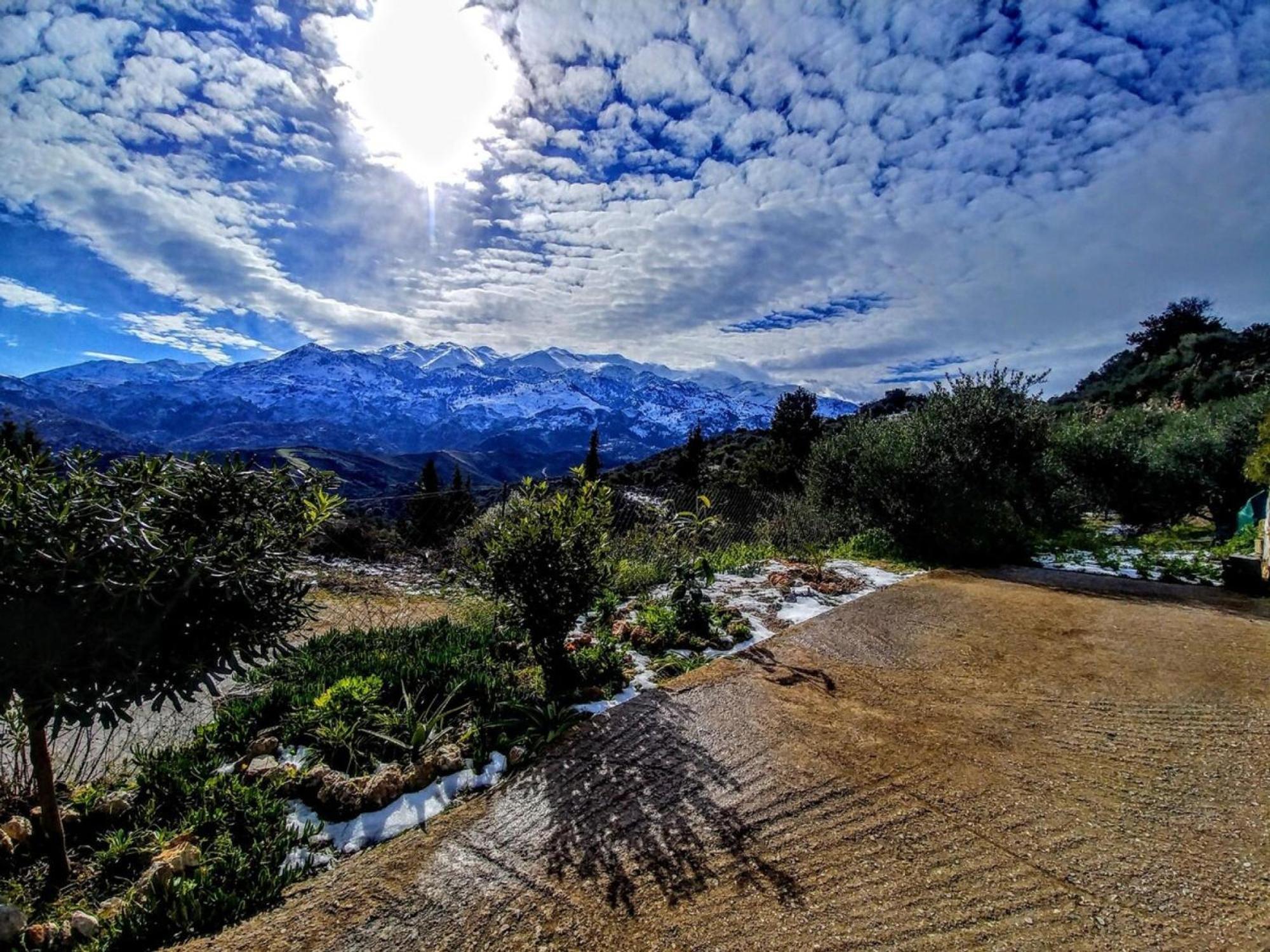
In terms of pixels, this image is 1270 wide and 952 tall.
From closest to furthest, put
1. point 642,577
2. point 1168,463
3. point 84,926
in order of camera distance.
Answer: point 84,926 < point 642,577 < point 1168,463

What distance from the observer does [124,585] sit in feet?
7.11

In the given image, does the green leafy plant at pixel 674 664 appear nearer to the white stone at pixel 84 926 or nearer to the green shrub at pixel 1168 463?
the white stone at pixel 84 926

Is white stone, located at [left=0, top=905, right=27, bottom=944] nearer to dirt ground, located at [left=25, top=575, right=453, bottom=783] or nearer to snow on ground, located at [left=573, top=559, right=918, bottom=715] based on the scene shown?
dirt ground, located at [left=25, top=575, right=453, bottom=783]

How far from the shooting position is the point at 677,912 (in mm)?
2352

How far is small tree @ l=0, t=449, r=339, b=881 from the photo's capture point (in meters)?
2.14

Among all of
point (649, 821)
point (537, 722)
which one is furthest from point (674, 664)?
point (649, 821)

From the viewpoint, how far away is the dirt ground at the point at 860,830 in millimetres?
2256

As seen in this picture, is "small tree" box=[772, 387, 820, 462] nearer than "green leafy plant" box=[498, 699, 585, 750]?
No

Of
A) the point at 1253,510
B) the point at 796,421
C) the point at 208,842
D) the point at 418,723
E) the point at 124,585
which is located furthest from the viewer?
the point at 796,421

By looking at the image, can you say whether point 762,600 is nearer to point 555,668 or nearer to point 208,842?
point 555,668

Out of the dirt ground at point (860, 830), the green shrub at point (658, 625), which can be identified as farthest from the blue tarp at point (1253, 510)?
the green shrub at point (658, 625)

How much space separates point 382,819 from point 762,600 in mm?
5007

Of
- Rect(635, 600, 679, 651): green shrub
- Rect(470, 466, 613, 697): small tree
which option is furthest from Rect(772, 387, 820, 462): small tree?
Rect(470, 466, 613, 697): small tree

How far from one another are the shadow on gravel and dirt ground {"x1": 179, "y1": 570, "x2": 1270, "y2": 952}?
13 millimetres
